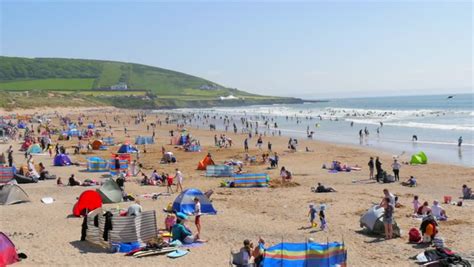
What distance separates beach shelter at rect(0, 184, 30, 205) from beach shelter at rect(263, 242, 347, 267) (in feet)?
34.1

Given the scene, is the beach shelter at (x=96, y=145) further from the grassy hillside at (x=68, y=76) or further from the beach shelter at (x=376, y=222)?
the grassy hillside at (x=68, y=76)

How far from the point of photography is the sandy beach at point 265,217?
1112 centimetres

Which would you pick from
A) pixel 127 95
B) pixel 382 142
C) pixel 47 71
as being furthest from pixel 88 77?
pixel 382 142

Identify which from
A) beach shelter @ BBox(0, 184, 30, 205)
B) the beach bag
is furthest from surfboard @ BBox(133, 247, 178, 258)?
beach shelter @ BBox(0, 184, 30, 205)

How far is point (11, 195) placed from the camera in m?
16.2

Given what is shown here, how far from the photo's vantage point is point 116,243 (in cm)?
1145

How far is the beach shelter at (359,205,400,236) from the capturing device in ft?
41.4

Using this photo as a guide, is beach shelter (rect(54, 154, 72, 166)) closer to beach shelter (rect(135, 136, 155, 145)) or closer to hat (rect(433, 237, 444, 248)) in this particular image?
beach shelter (rect(135, 136, 155, 145))

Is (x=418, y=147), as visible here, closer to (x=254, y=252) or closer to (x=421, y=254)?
(x=421, y=254)

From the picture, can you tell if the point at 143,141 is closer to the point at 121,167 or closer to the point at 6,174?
the point at 121,167

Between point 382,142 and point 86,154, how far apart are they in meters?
24.3

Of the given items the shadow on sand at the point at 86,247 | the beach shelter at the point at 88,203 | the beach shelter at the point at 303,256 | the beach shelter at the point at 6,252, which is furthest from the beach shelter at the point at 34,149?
the beach shelter at the point at 303,256

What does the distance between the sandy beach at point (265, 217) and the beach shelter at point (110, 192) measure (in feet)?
2.35

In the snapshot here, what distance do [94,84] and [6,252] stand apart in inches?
6315
